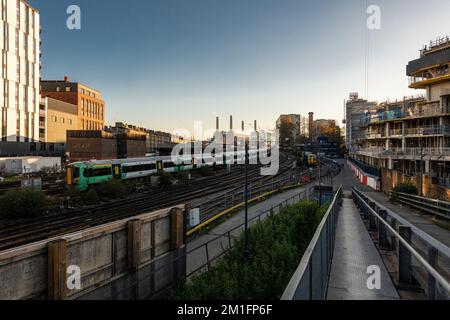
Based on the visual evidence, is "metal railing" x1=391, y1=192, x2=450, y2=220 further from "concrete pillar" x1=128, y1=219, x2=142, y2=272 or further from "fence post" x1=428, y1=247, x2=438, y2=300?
"concrete pillar" x1=128, y1=219, x2=142, y2=272

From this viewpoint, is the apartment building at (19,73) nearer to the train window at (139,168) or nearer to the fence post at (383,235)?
the train window at (139,168)

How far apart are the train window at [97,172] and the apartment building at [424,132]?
1332 inches

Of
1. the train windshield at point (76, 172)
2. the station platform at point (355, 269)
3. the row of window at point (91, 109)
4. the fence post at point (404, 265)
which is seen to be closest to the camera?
the station platform at point (355, 269)

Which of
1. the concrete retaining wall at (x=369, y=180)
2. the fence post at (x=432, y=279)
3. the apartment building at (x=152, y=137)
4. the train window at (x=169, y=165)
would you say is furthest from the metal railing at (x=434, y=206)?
the apartment building at (x=152, y=137)

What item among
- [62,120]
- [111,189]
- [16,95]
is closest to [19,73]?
[16,95]

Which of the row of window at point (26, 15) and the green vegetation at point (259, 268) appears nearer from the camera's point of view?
the green vegetation at point (259, 268)

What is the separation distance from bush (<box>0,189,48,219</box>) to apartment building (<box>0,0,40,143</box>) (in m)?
42.3

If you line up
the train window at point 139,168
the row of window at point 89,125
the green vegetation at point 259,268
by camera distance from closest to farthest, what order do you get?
the green vegetation at point 259,268 → the train window at point 139,168 → the row of window at point 89,125

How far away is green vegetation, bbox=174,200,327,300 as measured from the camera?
874 cm

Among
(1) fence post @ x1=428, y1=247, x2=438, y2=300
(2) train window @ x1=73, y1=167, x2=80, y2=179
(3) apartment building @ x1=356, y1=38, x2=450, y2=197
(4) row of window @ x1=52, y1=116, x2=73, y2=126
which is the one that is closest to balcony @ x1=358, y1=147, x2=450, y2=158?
(3) apartment building @ x1=356, y1=38, x2=450, y2=197

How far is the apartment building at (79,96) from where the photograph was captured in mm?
81062

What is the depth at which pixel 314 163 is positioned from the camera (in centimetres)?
6462
